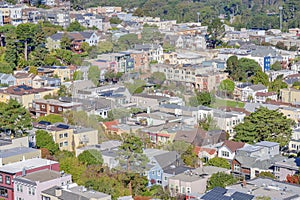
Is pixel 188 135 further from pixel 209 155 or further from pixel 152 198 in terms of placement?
pixel 152 198

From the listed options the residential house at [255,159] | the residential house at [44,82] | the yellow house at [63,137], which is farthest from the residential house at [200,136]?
the residential house at [44,82]

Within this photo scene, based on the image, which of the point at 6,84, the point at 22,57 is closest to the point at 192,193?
the point at 6,84

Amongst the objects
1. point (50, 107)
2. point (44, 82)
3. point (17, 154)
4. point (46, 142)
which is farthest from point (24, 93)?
point (17, 154)

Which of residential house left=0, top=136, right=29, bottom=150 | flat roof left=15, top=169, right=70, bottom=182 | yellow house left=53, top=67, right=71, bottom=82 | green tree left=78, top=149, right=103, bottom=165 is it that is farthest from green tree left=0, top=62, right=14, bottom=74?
flat roof left=15, top=169, right=70, bottom=182

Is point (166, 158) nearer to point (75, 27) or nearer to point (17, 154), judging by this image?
point (17, 154)

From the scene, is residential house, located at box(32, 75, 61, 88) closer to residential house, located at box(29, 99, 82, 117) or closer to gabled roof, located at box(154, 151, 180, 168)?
residential house, located at box(29, 99, 82, 117)
